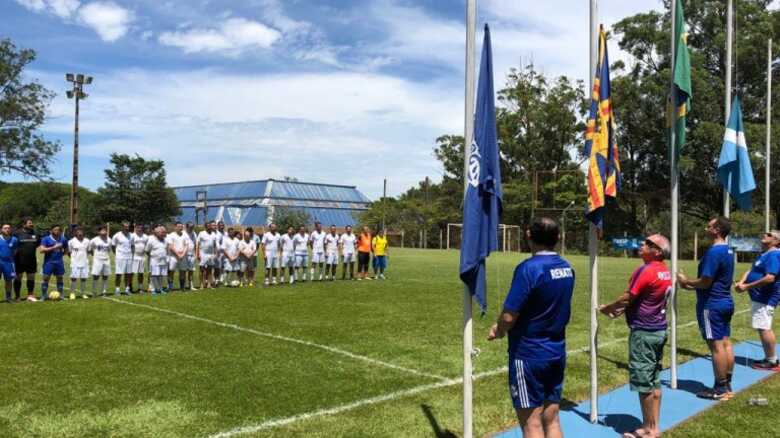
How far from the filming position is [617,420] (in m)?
6.18

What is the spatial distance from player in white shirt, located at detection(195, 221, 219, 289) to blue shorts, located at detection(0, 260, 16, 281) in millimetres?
5060

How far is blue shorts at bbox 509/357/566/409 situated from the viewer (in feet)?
14.0

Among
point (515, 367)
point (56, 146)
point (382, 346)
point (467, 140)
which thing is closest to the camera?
point (515, 367)

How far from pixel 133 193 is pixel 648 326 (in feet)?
206

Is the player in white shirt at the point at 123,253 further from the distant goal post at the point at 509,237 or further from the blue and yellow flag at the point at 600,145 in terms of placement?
the distant goal post at the point at 509,237

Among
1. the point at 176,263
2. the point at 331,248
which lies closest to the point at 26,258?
the point at 176,263

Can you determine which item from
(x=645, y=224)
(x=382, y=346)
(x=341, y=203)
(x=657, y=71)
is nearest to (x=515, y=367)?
(x=382, y=346)

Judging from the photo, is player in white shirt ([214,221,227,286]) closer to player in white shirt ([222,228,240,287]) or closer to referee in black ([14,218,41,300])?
player in white shirt ([222,228,240,287])

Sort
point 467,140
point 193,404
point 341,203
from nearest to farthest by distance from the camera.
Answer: point 467,140 < point 193,404 < point 341,203

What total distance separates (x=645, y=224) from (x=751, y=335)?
4068 cm

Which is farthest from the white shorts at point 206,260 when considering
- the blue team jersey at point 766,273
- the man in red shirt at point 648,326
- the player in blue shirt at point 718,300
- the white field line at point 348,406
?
the man in red shirt at point 648,326

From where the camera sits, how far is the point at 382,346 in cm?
962

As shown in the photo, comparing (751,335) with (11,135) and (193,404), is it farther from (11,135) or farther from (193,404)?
(11,135)

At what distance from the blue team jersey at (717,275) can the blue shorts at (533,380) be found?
3720 mm
